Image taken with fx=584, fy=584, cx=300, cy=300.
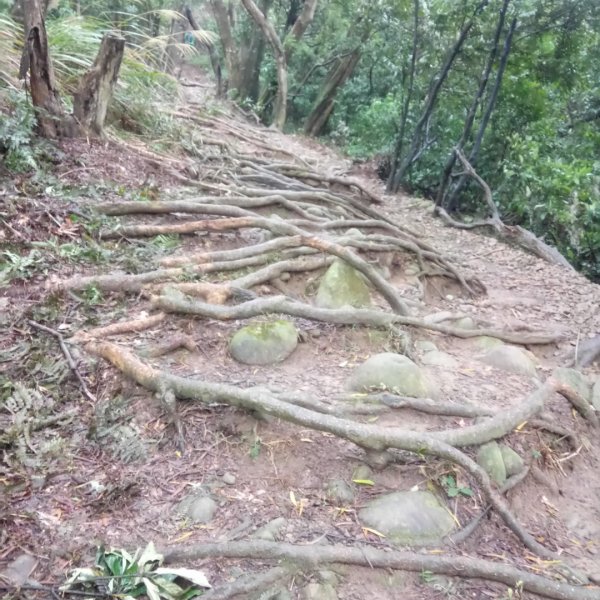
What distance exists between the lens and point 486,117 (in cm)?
809

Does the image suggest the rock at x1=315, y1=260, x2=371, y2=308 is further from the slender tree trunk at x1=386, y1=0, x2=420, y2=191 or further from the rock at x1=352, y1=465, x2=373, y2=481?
the slender tree trunk at x1=386, y1=0, x2=420, y2=191

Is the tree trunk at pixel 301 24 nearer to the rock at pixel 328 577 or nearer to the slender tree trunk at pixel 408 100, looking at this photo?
the slender tree trunk at pixel 408 100

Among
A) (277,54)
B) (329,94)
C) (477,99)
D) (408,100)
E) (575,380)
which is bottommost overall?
(575,380)

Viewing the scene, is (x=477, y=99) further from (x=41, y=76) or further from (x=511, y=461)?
(x=511, y=461)

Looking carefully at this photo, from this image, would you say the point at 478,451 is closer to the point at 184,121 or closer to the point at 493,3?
the point at 184,121

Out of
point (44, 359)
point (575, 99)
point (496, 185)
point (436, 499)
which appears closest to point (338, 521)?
point (436, 499)

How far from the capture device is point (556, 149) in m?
9.05

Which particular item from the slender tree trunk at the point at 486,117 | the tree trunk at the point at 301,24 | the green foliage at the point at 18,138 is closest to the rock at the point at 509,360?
the green foliage at the point at 18,138

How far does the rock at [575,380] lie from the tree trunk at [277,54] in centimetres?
975

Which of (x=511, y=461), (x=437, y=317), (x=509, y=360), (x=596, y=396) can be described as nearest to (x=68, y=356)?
(x=511, y=461)

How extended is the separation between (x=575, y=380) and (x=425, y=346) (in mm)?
1029

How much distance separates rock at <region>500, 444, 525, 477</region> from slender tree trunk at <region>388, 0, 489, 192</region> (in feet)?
22.8

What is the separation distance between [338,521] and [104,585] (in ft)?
3.00

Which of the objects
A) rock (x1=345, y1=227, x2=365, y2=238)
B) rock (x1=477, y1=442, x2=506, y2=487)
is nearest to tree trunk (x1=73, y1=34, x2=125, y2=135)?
rock (x1=345, y1=227, x2=365, y2=238)
